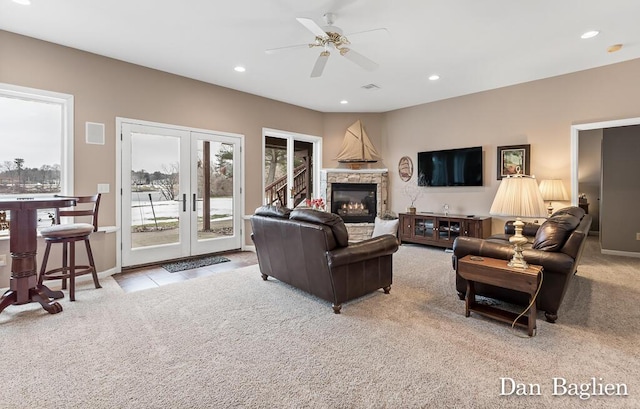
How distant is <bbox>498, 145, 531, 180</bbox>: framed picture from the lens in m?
5.12

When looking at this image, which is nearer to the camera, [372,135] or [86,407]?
[86,407]

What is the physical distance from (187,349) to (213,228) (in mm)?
3259

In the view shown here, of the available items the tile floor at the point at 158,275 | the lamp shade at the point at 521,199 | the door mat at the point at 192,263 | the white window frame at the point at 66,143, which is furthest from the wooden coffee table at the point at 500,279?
the white window frame at the point at 66,143

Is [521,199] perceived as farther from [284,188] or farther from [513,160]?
[284,188]

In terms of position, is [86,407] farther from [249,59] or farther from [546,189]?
[546,189]

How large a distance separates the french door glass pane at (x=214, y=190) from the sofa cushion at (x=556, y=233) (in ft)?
14.8

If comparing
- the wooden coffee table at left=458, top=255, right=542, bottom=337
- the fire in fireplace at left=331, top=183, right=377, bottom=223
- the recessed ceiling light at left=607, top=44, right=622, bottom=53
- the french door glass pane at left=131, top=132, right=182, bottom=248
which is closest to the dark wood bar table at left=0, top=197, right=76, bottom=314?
the french door glass pane at left=131, top=132, right=182, bottom=248

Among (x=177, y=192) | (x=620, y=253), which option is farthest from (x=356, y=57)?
(x=620, y=253)

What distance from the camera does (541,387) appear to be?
69.9 inches

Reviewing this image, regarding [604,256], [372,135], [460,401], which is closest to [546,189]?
[604,256]

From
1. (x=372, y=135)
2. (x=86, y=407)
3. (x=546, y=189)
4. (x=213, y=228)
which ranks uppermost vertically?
(x=372, y=135)

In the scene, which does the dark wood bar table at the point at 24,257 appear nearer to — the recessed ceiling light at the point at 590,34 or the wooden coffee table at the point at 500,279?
the wooden coffee table at the point at 500,279

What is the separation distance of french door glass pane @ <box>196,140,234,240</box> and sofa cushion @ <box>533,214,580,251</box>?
4.51 metres

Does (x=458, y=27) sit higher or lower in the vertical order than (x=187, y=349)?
higher
